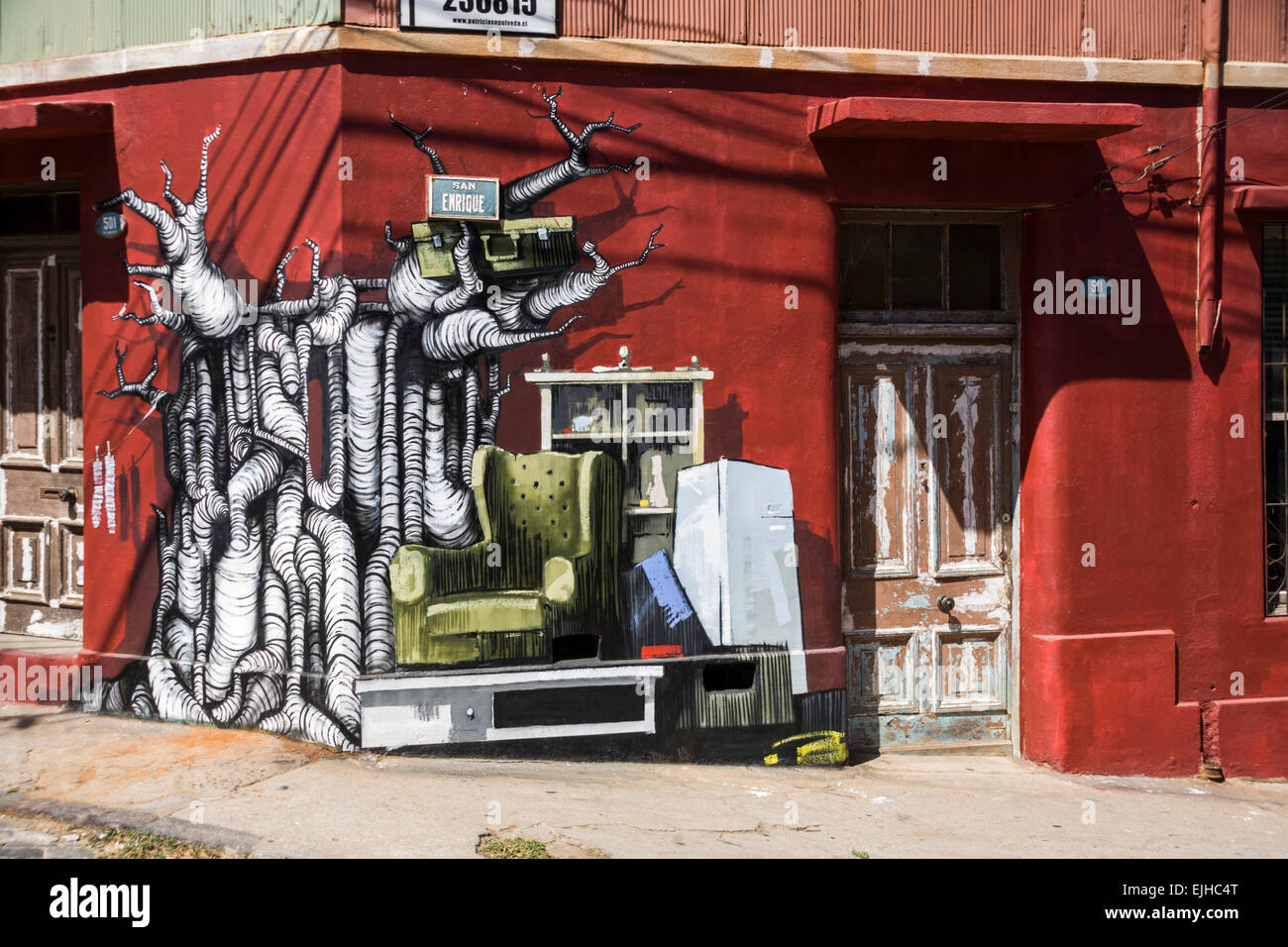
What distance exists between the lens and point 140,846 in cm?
503

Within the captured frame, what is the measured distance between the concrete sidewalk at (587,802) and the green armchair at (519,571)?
70 cm

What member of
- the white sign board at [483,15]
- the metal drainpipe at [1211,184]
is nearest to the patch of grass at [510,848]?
the white sign board at [483,15]

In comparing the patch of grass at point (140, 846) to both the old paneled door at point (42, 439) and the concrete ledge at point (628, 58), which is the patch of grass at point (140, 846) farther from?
the concrete ledge at point (628, 58)

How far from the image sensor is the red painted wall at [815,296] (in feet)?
21.1

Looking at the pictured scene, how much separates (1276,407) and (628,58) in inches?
186

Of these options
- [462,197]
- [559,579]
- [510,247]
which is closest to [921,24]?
[510,247]

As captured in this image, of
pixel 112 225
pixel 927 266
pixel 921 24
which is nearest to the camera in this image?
pixel 112 225

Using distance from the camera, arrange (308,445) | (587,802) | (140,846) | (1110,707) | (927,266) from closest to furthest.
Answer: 1. (140,846)
2. (587,802)
3. (308,445)
4. (1110,707)
5. (927,266)

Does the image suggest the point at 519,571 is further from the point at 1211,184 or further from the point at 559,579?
the point at 1211,184

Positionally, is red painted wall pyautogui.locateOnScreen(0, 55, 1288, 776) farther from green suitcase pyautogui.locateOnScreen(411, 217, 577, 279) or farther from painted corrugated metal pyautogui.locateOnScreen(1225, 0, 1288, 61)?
painted corrugated metal pyautogui.locateOnScreen(1225, 0, 1288, 61)

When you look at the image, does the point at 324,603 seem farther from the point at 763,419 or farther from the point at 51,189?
the point at 51,189

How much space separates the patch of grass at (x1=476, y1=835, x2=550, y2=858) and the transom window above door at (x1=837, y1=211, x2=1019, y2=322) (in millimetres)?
3738

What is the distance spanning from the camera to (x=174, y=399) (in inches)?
262

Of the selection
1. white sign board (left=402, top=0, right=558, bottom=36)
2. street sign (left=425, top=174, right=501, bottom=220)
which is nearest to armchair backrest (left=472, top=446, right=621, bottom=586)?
street sign (left=425, top=174, right=501, bottom=220)
